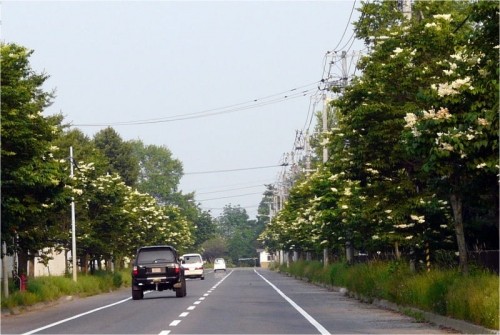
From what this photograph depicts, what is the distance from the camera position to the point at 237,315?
82.1 feet

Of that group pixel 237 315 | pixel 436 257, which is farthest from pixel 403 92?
pixel 237 315

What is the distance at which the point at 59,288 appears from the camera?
41125mm

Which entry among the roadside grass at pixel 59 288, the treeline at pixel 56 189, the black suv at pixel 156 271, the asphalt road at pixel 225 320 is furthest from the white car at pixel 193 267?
the asphalt road at pixel 225 320

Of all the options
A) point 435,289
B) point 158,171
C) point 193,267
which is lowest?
point 435,289

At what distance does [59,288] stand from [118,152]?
246 feet

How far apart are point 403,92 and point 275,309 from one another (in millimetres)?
7123

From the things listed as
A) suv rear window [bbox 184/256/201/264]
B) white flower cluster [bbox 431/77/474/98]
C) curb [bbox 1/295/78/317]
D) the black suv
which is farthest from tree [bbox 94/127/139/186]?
white flower cluster [bbox 431/77/474/98]

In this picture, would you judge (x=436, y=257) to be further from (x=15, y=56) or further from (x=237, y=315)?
(x=15, y=56)

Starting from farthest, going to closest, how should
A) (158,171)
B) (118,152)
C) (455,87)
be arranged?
(158,171) < (118,152) < (455,87)

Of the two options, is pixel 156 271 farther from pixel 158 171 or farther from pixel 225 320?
pixel 158 171

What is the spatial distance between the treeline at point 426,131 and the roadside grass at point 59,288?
36.2 ft

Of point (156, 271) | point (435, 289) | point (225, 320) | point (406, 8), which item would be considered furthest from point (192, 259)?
point (435, 289)

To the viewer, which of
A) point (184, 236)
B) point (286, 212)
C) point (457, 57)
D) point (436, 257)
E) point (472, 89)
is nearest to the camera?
point (472, 89)

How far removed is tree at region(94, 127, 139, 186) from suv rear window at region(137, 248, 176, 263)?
76714mm
